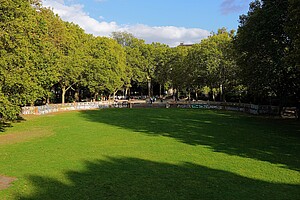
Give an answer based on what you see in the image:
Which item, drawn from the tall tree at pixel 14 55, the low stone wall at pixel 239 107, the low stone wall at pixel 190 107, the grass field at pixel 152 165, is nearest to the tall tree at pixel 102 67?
the low stone wall at pixel 190 107

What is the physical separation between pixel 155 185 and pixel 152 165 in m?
2.60

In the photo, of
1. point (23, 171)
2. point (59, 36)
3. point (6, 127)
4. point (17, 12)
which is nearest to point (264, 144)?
point (23, 171)

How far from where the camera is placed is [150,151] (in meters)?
15.5

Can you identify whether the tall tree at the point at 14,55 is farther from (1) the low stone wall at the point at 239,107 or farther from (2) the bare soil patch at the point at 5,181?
(1) the low stone wall at the point at 239,107

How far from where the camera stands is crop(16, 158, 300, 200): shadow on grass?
30.1 ft

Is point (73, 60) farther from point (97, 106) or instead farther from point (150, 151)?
point (150, 151)

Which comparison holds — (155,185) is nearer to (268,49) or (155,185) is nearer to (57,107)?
(268,49)

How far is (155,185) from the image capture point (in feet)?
33.2

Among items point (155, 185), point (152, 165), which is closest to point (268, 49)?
point (152, 165)

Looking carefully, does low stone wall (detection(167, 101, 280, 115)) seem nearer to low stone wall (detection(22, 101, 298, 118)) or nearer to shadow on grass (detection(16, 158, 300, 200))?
low stone wall (detection(22, 101, 298, 118))

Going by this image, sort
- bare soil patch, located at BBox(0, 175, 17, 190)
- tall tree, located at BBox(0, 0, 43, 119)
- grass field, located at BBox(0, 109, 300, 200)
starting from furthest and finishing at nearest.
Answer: tall tree, located at BBox(0, 0, 43, 119) < bare soil patch, located at BBox(0, 175, 17, 190) < grass field, located at BBox(0, 109, 300, 200)

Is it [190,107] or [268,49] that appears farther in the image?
[190,107]

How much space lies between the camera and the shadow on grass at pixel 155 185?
9188 millimetres

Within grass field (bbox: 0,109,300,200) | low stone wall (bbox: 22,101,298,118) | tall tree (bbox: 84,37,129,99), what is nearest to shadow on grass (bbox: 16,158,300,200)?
grass field (bbox: 0,109,300,200)
